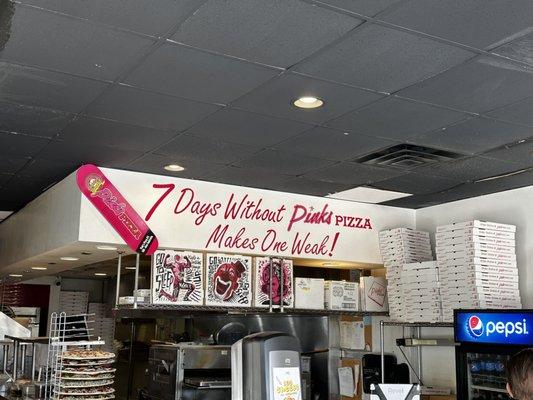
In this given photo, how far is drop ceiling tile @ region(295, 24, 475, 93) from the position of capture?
10.5 feet

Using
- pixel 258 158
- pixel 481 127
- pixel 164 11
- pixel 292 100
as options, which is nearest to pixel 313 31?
pixel 164 11

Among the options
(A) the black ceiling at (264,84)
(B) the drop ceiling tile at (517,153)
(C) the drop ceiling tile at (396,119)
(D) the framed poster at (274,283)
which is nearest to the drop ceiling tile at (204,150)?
(A) the black ceiling at (264,84)

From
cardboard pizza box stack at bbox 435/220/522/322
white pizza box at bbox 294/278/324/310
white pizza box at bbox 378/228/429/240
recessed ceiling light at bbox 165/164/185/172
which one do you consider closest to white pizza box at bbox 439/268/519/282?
cardboard pizza box stack at bbox 435/220/522/322

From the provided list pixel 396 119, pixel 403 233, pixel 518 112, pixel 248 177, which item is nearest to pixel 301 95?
pixel 396 119

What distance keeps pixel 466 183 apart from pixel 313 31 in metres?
3.55

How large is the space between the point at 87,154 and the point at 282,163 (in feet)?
5.37

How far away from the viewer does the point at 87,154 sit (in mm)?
5414

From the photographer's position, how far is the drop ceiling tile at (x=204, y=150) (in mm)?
4984

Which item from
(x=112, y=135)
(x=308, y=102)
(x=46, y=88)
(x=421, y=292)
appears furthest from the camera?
(x=421, y=292)

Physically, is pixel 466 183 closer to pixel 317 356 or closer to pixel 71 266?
pixel 317 356

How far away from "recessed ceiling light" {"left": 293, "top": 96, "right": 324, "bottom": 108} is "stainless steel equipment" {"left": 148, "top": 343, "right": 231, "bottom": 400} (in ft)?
9.83

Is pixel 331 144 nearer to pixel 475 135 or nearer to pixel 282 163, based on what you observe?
pixel 282 163

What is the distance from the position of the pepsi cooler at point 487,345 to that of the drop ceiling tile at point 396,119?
1.86 metres

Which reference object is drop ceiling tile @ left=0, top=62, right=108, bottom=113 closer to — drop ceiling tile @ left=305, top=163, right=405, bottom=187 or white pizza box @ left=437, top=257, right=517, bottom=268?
drop ceiling tile @ left=305, top=163, right=405, bottom=187
